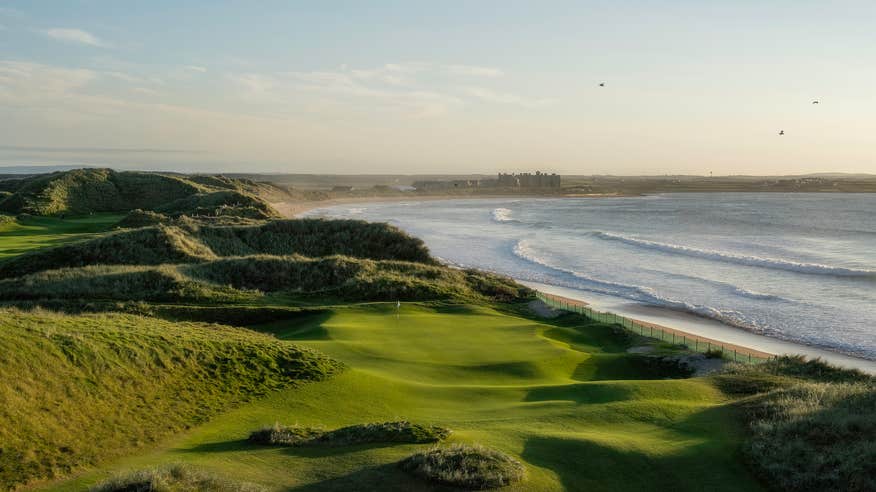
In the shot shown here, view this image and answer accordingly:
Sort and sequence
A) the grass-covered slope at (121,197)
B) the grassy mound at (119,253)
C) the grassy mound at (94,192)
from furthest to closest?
the grassy mound at (94,192) < the grass-covered slope at (121,197) < the grassy mound at (119,253)

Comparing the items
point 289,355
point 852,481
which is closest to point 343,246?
point 289,355

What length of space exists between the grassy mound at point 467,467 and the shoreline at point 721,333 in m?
20.3

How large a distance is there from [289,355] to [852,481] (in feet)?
46.7

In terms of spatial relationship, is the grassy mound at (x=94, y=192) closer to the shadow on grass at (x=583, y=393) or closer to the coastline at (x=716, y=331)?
the coastline at (x=716, y=331)

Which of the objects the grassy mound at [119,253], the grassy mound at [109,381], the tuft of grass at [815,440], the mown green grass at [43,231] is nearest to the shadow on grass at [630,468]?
the tuft of grass at [815,440]

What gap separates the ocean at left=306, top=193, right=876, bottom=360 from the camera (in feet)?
129

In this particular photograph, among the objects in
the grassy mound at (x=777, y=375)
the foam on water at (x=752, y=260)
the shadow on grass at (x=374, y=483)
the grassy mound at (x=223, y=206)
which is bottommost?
the foam on water at (x=752, y=260)

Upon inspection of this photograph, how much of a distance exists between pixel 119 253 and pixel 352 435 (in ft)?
119

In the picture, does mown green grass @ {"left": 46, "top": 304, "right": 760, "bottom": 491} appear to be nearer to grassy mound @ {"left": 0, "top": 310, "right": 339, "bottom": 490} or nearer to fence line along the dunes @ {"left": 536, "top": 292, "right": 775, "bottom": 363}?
grassy mound @ {"left": 0, "top": 310, "right": 339, "bottom": 490}

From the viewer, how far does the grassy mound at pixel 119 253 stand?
41.1m

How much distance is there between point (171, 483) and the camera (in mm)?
10766

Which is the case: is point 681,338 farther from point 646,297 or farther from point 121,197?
point 121,197

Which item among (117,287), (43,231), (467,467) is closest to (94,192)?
(43,231)

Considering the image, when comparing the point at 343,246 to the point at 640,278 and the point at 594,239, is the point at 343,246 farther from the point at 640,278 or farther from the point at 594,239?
the point at 594,239
